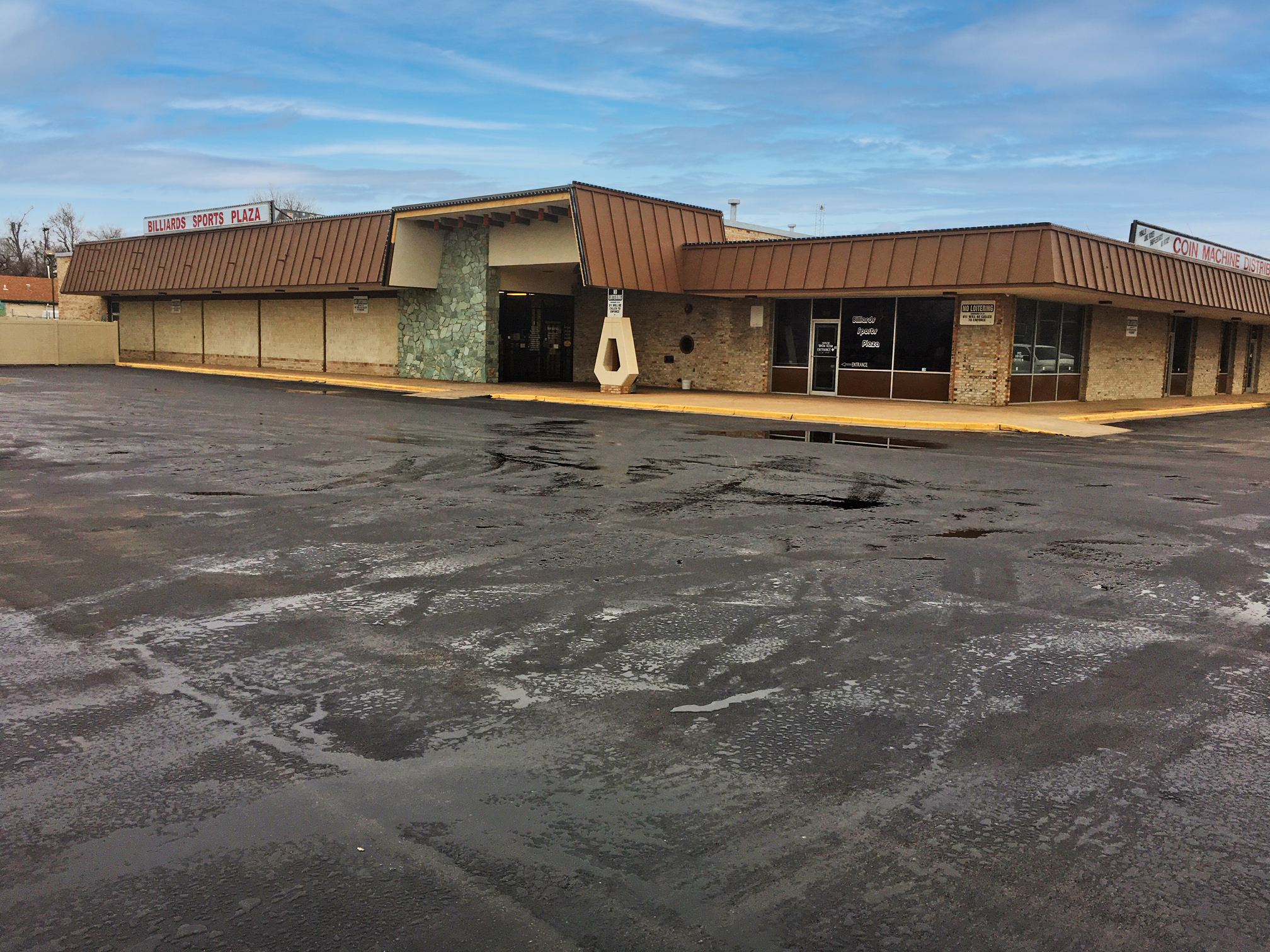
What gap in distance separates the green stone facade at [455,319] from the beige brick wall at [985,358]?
13.7 metres

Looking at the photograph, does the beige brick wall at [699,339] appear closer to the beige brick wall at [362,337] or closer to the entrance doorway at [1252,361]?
the beige brick wall at [362,337]

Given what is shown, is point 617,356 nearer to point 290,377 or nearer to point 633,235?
point 633,235

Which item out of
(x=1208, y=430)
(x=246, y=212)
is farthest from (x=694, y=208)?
(x=246, y=212)

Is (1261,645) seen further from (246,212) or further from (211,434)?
(246,212)

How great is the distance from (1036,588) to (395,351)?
101ft

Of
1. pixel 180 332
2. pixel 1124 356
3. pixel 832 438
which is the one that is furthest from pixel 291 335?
pixel 1124 356

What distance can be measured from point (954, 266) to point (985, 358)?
2.86 m

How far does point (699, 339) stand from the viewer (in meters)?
32.3

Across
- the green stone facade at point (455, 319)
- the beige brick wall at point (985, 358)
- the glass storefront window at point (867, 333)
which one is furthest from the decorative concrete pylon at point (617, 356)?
the beige brick wall at point (985, 358)

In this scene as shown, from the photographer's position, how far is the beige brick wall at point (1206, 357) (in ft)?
125

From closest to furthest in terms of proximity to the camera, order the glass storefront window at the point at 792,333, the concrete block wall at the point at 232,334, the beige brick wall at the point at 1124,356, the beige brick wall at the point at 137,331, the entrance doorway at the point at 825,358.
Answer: the entrance doorway at the point at 825,358 → the glass storefront window at the point at 792,333 → the beige brick wall at the point at 1124,356 → the concrete block wall at the point at 232,334 → the beige brick wall at the point at 137,331

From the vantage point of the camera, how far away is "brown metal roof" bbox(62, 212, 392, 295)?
33219 mm

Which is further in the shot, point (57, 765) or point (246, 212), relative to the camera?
point (246, 212)

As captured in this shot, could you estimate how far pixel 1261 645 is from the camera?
240 inches
